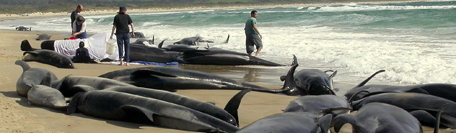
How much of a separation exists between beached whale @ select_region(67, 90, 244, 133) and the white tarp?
6947mm

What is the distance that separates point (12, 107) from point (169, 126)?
2209 mm

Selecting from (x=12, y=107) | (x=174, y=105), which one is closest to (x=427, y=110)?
(x=174, y=105)

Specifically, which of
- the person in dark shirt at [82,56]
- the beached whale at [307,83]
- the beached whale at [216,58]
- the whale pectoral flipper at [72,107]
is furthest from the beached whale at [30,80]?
the beached whale at [216,58]

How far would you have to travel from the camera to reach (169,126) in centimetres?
613

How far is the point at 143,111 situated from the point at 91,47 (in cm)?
810

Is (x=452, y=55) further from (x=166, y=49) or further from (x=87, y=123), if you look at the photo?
(x=87, y=123)

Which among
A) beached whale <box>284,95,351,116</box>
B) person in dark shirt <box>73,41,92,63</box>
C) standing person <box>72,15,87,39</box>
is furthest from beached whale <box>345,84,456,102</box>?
standing person <box>72,15,87,39</box>

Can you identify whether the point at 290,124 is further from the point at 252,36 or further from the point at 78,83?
the point at 252,36

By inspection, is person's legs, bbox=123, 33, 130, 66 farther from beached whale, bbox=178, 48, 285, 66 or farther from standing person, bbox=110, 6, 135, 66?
beached whale, bbox=178, 48, 285, 66

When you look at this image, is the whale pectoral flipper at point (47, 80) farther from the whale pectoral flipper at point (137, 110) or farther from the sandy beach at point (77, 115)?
the whale pectoral flipper at point (137, 110)

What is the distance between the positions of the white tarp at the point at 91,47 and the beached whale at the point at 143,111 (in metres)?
6.95

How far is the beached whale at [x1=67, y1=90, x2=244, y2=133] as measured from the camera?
19.4ft

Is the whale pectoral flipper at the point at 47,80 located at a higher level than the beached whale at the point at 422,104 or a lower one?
lower

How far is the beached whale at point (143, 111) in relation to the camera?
19.4 feet
